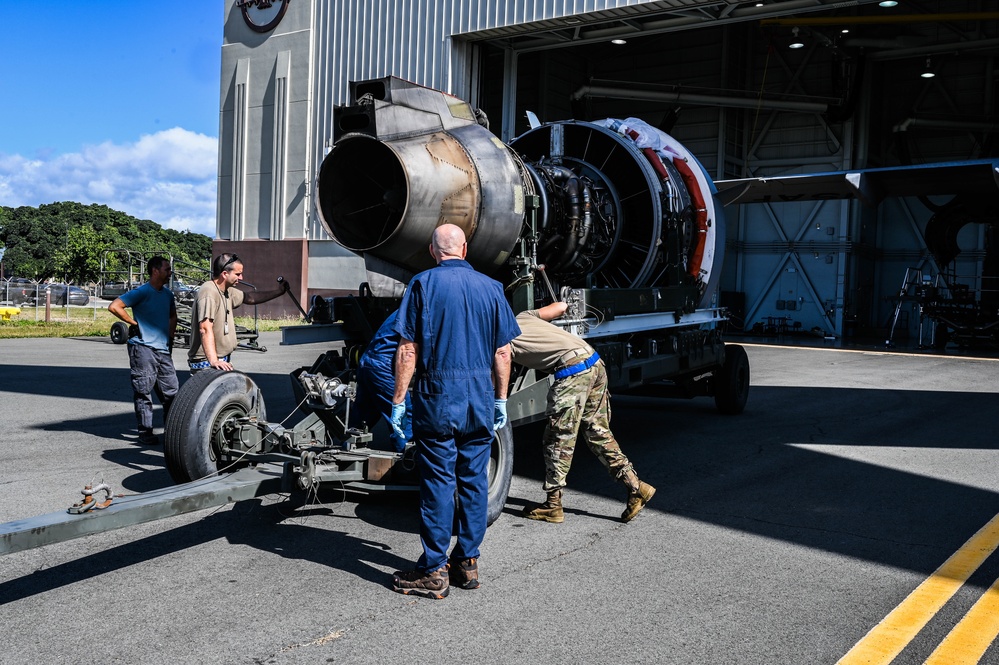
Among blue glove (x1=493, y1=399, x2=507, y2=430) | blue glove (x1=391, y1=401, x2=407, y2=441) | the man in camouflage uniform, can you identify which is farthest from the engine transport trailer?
blue glove (x1=493, y1=399, x2=507, y2=430)

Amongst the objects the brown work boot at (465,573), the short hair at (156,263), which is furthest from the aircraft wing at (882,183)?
the brown work boot at (465,573)

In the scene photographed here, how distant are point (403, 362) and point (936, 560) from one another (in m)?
3.23

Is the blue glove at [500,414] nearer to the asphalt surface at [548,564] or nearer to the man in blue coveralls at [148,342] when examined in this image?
the asphalt surface at [548,564]

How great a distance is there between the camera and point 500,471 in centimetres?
540

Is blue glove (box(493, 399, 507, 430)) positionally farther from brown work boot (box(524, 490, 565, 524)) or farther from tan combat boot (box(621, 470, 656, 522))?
tan combat boot (box(621, 470, 656, 522))

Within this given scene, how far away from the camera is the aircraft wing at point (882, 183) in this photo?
14609 millimetres

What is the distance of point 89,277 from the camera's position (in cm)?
7462

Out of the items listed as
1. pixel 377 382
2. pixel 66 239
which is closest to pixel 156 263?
pixel 377 382

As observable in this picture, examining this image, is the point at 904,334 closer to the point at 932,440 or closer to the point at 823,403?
the point at 823,403

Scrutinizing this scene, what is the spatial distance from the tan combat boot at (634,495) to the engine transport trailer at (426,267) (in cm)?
77

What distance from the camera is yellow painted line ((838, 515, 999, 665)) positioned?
357 cm

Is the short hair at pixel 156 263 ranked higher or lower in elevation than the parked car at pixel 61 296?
higher

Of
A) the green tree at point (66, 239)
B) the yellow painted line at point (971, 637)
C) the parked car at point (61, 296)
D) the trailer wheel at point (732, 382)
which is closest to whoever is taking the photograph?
the yellow painted line at point (971, 637)

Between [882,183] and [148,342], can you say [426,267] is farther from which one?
[882,183]
